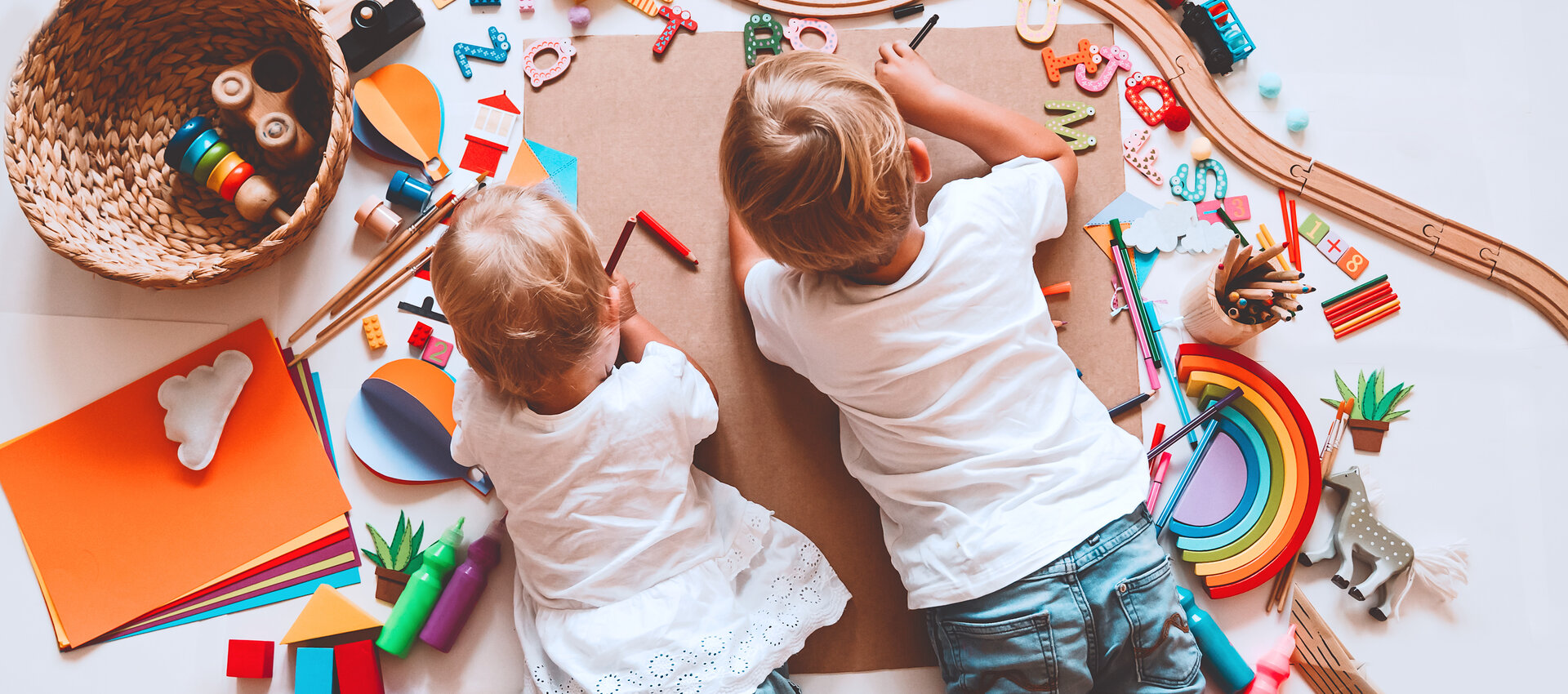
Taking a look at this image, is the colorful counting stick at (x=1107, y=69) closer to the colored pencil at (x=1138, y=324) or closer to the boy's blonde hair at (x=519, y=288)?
the colored pencil at (x=1138, y=324)

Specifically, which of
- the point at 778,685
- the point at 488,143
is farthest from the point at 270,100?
the point at 778,685

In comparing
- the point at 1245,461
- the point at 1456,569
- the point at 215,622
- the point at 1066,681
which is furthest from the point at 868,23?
the point at 215,622

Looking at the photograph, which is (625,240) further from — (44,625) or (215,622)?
(44,625)

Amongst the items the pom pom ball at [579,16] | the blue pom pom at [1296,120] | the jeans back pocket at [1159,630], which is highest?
the blue pom pom at [1296,120]

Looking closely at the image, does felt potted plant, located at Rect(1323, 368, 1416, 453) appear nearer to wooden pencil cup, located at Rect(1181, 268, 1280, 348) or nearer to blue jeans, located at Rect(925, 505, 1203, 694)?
wooden pencil cup, located at Rect(1181, 268, 1280, 348)

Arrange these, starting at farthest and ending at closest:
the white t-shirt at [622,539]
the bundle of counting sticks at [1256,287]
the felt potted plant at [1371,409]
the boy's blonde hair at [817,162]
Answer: the felt potted plant at [1371,409] < the bundle of counting sticks at [1256,287] < the white t-shirt at [622,539] < the boy's blonde hair at [817,162]

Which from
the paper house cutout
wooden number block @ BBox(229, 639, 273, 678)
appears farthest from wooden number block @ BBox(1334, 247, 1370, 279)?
wooden number block @ BBox(229, 639, 273, 678)

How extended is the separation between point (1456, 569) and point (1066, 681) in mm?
580

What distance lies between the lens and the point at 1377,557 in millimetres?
1079

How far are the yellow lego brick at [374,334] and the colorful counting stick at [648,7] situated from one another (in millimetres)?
553

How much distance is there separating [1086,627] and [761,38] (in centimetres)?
85

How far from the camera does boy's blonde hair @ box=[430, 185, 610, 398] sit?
0.82m

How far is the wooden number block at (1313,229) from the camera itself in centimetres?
116

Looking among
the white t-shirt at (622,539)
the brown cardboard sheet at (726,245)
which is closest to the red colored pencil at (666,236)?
the brown cardboard sheet at (726,245)
